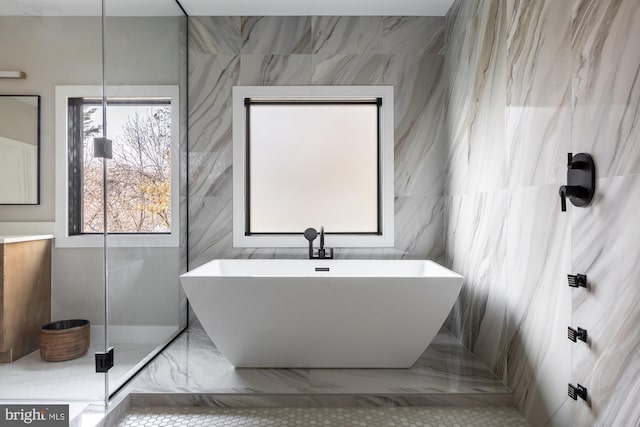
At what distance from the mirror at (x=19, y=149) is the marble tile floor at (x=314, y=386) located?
1180 mm

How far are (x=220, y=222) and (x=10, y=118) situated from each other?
171 cm

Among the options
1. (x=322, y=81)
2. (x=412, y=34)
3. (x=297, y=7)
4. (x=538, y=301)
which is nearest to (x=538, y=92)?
(x=538, y=301)

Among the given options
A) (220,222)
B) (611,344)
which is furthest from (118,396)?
(611,344)

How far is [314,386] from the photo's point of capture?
2133mm

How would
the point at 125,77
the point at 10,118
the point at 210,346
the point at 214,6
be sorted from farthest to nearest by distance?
the point at 214,6
the point at 210,346
the point at 125,77
the point at 10,118

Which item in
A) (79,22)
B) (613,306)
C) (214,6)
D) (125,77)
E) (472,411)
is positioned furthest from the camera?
(214,6)

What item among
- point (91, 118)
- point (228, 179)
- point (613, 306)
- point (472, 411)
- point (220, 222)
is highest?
point (91, 118)

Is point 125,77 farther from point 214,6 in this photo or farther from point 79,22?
point 214,6

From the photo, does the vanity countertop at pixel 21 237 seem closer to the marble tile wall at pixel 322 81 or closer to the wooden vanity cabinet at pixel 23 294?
the wooden vanity cabinet at pixel 23 294

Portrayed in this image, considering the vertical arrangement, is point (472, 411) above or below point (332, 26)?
below

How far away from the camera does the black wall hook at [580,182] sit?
4.71ft

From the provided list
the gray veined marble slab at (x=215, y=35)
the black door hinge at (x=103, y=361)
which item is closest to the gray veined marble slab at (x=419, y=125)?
the gray veined marble slab at (x=215, y=35)

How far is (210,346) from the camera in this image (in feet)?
9.01

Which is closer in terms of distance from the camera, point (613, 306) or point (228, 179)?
point (613, 306)
